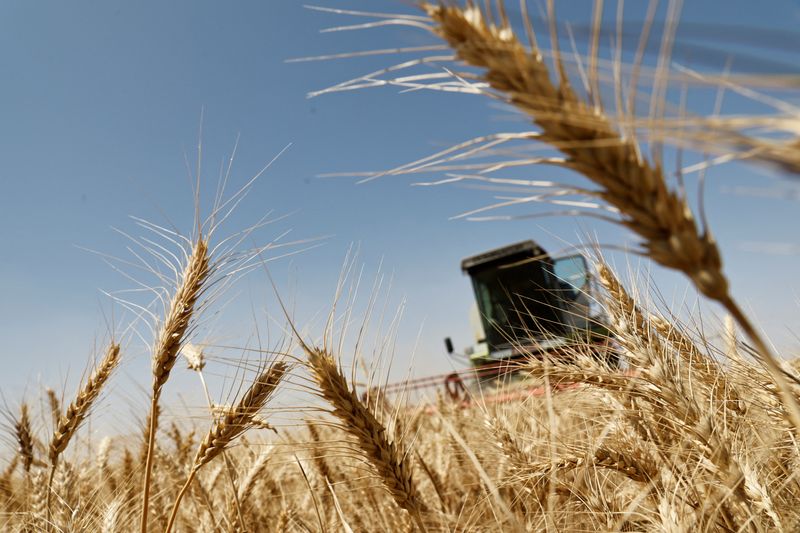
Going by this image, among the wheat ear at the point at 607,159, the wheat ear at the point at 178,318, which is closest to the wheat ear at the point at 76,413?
the wheat ear at the point at 178,318

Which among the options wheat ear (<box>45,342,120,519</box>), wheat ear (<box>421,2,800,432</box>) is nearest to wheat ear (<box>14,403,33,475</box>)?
wheat ear (<box>45,342,120,519</box>)

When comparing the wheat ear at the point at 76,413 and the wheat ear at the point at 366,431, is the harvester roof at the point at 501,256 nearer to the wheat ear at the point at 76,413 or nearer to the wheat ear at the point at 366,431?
the wheat ear at the point at 76,413

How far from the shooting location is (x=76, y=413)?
6.08 ft

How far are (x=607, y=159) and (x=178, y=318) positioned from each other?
1.33 m

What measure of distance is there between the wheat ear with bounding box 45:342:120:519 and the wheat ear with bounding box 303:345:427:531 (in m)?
1.15

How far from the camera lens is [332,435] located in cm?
337

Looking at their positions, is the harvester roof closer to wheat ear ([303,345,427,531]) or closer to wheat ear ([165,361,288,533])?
wheat ear ([165,361,288,533])

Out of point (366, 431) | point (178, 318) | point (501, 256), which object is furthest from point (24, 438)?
point (501, 256)

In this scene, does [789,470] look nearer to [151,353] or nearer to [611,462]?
[611,462]

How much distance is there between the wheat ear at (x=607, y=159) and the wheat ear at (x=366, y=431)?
33.8 inches

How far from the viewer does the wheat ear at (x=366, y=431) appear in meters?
1.24

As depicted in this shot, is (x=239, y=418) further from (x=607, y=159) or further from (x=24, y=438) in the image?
(x=24, y=438)

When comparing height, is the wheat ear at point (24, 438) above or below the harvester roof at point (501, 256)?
below

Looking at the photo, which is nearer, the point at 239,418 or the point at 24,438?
the point at 239,418
